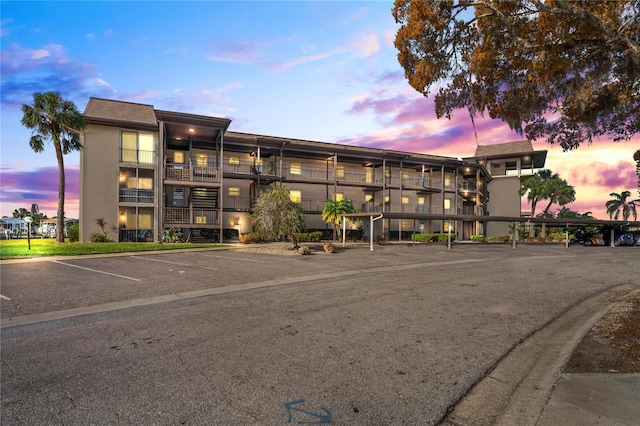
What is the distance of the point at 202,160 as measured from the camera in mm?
30109

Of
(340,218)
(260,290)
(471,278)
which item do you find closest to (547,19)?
(471,278)

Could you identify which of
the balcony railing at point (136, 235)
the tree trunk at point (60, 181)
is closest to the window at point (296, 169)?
the balcony railing at point (136, 235)

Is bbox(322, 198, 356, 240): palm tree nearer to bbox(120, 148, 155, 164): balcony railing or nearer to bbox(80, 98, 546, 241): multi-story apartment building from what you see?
bbox(80, 98, 546, 241): multi-story apartment building

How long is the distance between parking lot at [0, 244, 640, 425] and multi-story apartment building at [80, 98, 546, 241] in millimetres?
14634

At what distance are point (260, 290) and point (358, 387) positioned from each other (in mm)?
6469

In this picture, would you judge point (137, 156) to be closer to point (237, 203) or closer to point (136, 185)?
point (136, 185)

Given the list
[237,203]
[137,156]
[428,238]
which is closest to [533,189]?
[428,238]

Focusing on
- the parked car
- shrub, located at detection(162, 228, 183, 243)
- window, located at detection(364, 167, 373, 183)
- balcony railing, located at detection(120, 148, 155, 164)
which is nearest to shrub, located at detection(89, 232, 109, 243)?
shrub, located at detection(162, 228, 183, 243)

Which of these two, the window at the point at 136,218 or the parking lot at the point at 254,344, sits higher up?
the window at the point at 136,218

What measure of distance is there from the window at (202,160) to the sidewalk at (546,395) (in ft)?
Result: 94.4

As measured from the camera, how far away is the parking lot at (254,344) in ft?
11.7

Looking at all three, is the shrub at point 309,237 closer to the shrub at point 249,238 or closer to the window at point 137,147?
the shrub at point 249,238

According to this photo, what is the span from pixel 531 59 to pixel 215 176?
80.3 feet

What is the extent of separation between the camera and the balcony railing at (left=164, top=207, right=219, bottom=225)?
84.8 feet
